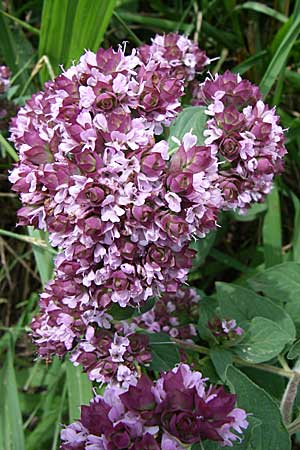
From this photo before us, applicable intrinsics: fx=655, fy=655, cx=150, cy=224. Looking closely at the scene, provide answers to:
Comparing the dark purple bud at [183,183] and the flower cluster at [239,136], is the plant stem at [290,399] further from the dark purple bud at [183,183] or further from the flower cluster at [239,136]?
the dark purple bud at [183,183]

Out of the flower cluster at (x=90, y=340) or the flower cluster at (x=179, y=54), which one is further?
the flower cluster at (x=179, y=54)

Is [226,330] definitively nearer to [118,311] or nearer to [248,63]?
[118,311]

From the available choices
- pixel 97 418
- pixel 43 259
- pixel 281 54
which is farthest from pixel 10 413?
pixel 281 54

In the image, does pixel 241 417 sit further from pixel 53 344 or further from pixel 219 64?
pixel 219 64

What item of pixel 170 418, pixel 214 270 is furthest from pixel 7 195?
pixel 170 418

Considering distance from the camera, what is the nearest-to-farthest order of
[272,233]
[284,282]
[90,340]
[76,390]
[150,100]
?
[150,100] < [90,340] < [284,282] < [76,390] < [272,233]

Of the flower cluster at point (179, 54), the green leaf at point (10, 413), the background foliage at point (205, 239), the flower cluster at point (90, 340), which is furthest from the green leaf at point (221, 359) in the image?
the flower cluster at point (179, 54)

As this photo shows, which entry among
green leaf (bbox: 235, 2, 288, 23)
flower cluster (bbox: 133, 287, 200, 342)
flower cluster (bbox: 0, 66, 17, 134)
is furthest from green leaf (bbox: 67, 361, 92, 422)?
green leaf (bbox: 235, 2, 288, 23)
